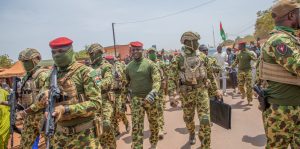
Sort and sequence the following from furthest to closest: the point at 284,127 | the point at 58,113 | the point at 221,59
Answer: the point at 221,59 → the point at 284,127 → the point at 58,113

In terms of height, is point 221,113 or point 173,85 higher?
point 173,85

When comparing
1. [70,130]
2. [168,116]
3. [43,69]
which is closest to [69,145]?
[70,130]

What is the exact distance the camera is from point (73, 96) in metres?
2.96

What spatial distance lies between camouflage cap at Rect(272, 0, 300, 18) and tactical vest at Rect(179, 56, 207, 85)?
2.20 m

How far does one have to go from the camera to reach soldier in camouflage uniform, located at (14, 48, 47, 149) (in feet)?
14.3

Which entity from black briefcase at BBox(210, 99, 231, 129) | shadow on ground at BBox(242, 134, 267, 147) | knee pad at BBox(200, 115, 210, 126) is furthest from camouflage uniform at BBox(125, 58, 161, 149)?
shadow on ground at BBox(242, 134, 267, 147)

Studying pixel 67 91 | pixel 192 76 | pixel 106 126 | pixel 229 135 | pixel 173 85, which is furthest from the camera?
pixel 229 135

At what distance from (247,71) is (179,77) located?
4683mm

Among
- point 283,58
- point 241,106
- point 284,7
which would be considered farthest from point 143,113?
point 241,106

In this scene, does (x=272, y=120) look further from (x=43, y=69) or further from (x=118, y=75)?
(x=118, y=75)

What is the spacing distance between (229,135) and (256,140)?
671 millimetres

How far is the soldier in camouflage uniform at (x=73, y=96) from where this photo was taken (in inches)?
116

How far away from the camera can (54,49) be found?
3.01 meters

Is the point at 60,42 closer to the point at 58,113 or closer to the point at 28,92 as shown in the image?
the point at 58,113
